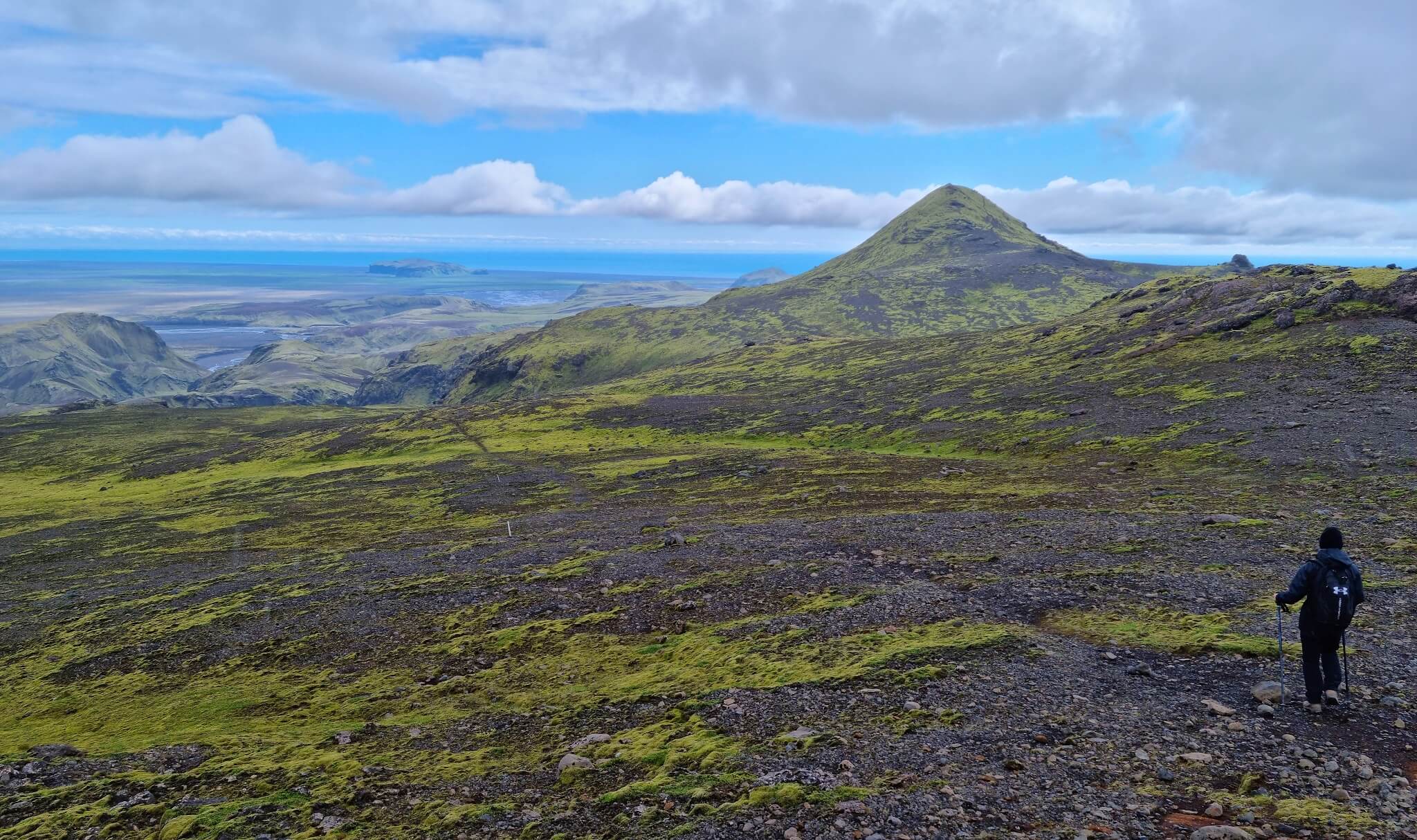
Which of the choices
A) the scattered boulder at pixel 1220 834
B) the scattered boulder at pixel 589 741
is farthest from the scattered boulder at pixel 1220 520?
the scattered boulder at pixel 589 741

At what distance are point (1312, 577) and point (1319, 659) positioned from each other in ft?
5.78

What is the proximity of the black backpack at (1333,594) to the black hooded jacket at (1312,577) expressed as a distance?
2 centimetres

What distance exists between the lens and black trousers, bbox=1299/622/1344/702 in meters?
15.5

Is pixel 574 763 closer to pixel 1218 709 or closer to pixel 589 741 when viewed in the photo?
pixel 589 741

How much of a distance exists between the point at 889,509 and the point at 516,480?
1977 inches

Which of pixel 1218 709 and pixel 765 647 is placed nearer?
pixel 1218 709

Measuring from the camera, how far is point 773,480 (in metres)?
66.9

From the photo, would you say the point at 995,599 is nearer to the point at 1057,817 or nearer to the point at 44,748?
the point at 1057,817

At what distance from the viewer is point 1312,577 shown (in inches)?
625

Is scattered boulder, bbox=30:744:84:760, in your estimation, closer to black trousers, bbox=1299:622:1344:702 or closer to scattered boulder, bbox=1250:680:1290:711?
scattered boulder, bbox=1250:680:1290:711

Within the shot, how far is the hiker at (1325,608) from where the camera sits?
606 inches

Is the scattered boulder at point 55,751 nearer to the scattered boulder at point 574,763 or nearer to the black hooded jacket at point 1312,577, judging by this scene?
the scattered boulder at point 574,763

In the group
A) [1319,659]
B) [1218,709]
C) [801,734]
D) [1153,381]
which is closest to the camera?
[1319,659]

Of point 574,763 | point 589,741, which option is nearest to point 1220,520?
point 589,741
